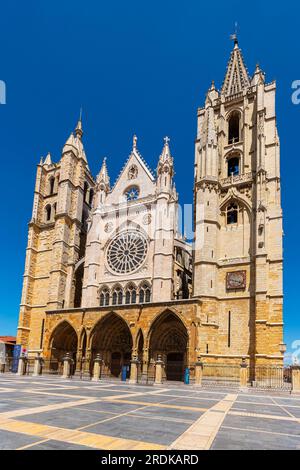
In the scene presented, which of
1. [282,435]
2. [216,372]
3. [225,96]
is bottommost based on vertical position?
[216,372]

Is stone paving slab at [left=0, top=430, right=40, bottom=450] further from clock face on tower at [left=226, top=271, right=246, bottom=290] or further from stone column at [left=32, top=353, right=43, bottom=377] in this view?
stone column at [left=32, top=353, right=43, bottom=377]

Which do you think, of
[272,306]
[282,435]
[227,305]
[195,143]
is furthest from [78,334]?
[282,435]

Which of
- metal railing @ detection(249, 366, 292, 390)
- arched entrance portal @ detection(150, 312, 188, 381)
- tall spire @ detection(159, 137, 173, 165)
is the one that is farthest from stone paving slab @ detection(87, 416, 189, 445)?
tall spire @ detection(159, 137, 173, 165)

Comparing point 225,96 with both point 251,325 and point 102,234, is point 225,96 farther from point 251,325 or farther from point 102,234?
point 251,325

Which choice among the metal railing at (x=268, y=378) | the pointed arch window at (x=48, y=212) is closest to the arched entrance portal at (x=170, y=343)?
the metal railing at (x=268, y=378)

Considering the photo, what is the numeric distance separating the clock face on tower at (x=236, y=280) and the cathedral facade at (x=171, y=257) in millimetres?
78

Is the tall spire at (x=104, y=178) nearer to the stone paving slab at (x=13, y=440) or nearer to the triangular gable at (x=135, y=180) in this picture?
the triangular gable at (x=135, y=180)

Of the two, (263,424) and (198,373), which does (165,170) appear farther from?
(263,424)

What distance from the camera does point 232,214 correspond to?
29078 mm

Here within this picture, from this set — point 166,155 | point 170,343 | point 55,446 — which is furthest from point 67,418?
point 166,155

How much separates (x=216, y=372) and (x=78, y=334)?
11.3 m

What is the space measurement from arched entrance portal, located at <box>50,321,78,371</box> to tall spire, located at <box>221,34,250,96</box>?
27.2m

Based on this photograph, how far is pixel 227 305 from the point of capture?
25734 millimetres

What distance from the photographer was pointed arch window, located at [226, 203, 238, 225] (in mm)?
28750
